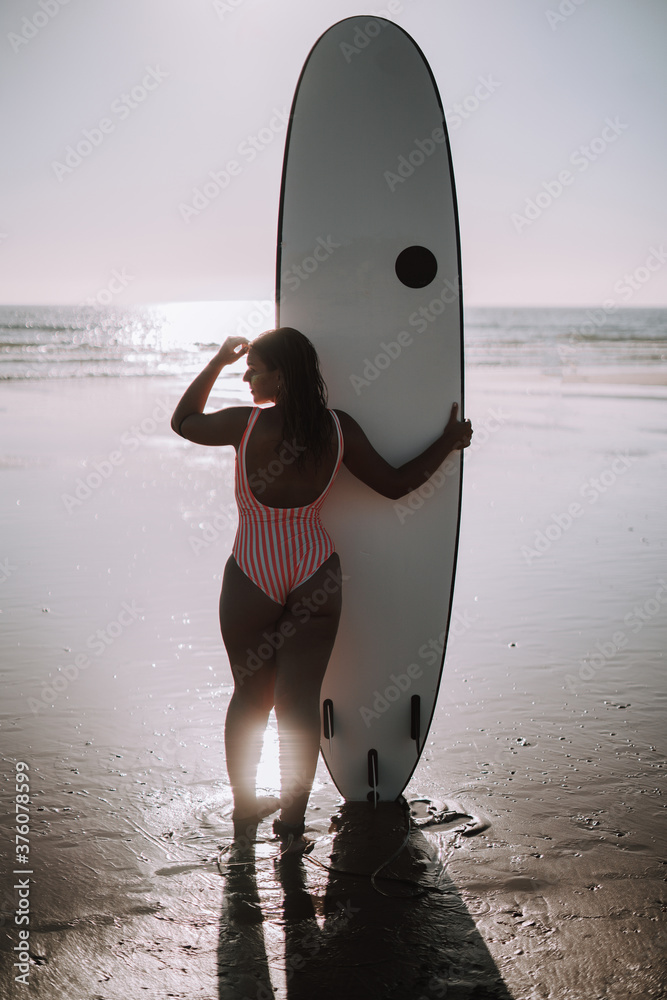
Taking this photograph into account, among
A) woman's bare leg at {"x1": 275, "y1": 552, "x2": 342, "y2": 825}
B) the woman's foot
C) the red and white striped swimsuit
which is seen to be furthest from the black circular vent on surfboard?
the woman's foot

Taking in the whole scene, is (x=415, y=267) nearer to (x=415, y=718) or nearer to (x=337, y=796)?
(x=415, y=718)

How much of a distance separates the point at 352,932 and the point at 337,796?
2.28 feet

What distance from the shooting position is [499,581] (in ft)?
14.9

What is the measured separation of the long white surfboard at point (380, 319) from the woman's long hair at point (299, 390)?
45cm

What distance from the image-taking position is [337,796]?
2682 millimetres

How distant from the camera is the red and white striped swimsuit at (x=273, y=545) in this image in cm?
228

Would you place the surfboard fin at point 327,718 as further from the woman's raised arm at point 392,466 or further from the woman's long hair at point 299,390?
the woman's long hair at point 299,390

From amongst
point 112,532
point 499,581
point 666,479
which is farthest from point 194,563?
point 666,479

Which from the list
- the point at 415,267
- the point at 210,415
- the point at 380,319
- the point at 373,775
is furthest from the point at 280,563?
the point at 415,267

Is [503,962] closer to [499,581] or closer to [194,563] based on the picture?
[499,581]

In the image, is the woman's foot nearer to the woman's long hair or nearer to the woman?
the woman

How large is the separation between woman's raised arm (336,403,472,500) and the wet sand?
3.17 ft

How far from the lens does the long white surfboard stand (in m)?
2.75

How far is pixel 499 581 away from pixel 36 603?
2.37m
